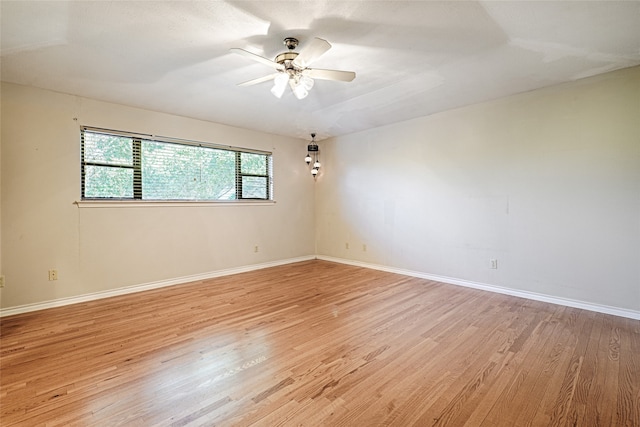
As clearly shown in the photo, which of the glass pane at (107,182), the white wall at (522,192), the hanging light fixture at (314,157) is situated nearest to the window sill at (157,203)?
the glass pane at (107,182)

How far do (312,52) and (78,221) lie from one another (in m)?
3.43

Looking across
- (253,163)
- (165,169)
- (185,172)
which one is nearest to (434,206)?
(253,163)

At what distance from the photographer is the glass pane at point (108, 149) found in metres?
3.61

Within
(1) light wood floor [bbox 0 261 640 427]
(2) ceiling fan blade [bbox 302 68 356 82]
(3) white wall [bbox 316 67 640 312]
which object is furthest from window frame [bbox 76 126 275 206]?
(2) ceiling fan blade [bbox 302 68 356 82]

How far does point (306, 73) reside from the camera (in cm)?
253

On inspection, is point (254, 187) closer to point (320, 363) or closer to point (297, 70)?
point (297, 70)

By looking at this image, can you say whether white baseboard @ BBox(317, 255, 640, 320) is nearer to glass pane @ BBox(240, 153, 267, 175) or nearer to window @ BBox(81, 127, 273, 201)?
glass pane @ BBox(240, 153, 267, 175)

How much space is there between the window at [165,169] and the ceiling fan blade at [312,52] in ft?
8.91

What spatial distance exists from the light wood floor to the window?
153 cm

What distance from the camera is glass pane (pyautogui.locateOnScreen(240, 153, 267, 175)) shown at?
510cm

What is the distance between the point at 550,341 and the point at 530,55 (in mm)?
2537

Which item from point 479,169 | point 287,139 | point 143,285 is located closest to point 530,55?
point 479,169

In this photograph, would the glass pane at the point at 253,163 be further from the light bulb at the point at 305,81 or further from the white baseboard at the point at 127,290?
the light bulb at the point at 305,81

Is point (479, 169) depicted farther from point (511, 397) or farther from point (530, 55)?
point (511, 397)
